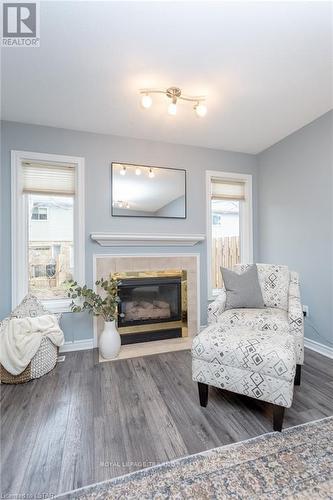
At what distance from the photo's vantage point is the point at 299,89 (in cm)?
209

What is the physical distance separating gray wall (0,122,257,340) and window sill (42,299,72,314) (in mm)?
98

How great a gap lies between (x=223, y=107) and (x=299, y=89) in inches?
25.9

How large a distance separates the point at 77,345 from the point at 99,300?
644 mm

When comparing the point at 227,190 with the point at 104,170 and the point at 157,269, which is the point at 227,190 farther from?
the point at 104,170

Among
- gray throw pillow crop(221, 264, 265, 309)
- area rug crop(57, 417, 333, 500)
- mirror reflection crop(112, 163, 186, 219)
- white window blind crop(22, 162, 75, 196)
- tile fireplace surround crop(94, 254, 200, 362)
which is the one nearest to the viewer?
area rug crop(57, 417, 333, 500)

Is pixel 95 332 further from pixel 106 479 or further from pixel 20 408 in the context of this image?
pixel 106 479

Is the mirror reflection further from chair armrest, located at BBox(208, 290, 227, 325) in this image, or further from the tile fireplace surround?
chair armrest, located at BBox(208, 290, 227, 325)

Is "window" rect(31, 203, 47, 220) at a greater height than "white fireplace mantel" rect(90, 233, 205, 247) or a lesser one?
greater

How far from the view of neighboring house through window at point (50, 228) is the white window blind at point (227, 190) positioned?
6.14 ft

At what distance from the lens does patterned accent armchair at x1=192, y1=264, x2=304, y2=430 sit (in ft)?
4.62

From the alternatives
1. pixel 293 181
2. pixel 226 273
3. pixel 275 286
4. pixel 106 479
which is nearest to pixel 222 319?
pixel 226 273

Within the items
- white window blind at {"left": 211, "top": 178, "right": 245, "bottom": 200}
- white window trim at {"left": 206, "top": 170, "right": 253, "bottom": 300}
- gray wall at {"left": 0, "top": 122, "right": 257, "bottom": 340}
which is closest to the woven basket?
gray wall at {"left": 0, "top": 122, "right": 257, "bottom": 340}

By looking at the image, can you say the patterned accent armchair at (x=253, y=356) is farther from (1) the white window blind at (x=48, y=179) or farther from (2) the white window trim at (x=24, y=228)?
(1) the white window blind at (x=48, y=179)

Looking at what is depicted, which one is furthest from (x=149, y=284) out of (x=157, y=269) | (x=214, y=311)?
(x=214, y=311)
